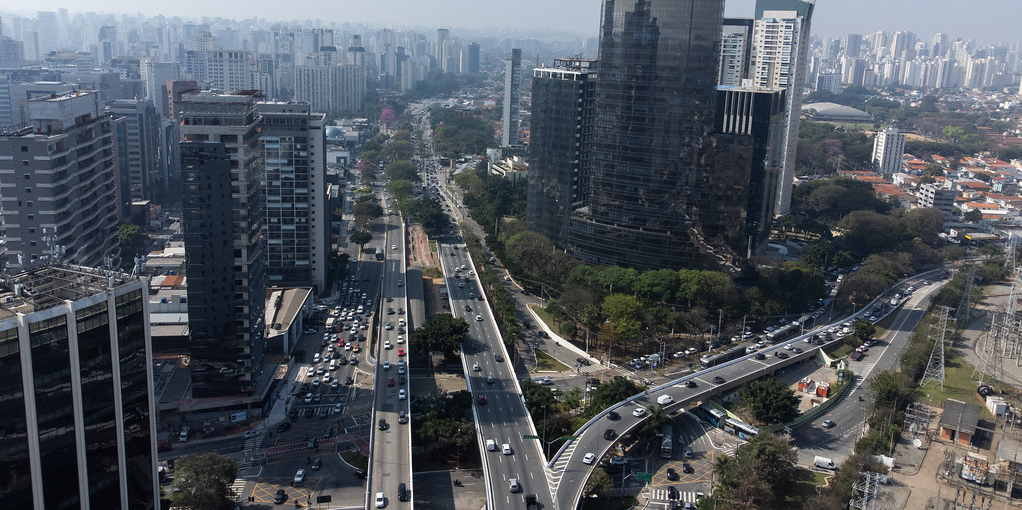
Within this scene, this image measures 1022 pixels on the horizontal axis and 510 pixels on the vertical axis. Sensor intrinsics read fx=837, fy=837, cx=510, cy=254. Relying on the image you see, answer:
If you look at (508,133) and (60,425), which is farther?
(508,133)

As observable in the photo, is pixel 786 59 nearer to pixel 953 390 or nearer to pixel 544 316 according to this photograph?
pixel 544 316

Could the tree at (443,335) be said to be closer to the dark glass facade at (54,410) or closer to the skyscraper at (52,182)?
the skyscraper at (52,182)

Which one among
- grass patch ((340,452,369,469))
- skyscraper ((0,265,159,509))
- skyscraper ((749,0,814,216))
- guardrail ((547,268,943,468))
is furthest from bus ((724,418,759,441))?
skyscraper ((749,0,814,216))

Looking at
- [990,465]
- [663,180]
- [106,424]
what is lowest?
[990,465]

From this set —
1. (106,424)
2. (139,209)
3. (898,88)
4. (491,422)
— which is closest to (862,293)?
(491,422)

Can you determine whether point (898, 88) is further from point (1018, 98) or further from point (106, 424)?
point (106, 424)

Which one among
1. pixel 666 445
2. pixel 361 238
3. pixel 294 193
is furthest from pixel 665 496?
pixel 361 238
